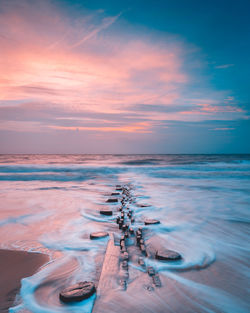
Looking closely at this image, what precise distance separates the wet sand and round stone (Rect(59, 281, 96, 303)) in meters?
0.39

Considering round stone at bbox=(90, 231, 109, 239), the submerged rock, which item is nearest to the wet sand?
round stone at bbox=(90, 231, 109, 239)

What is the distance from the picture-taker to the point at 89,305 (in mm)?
1507

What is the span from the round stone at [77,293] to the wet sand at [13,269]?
39 centimetres

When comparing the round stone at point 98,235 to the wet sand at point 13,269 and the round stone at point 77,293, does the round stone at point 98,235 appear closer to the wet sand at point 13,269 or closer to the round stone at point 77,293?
the wet sand at point 13,269

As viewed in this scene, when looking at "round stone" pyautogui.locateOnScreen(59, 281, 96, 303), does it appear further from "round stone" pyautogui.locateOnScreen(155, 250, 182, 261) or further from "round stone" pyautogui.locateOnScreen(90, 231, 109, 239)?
"round stone" pyautogui.locateOnScreen(90, 231, 109, 239)

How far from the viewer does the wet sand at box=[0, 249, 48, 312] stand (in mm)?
1604

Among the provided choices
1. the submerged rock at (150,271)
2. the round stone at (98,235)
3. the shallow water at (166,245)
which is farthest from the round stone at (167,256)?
the round stone at (98,235)

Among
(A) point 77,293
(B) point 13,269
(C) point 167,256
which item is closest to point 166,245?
(C) point 167,256

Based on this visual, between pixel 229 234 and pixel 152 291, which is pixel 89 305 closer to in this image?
pixel 152 291

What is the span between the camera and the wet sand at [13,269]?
1.60 metres

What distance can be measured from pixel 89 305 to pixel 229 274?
1.42 meters

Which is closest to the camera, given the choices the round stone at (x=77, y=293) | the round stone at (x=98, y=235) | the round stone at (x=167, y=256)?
the round stone at (x=77, y=293)

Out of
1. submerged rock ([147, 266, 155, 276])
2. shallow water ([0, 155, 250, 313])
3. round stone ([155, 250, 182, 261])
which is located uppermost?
submerged rock ([147, 266, 155, 276])

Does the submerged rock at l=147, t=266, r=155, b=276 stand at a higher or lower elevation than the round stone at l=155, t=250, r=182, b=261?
higher
